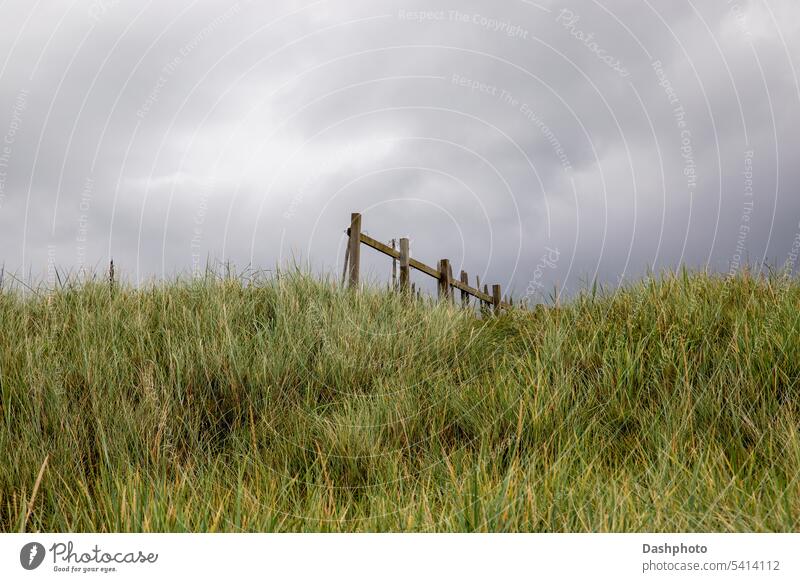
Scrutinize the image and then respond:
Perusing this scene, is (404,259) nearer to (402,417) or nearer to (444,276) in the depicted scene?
(444,276)

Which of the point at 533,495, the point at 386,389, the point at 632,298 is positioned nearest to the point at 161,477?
the point at 386,389

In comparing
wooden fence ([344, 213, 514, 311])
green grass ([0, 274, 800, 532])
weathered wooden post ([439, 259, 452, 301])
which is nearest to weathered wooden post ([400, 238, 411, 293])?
wooden fence ([344, 213, 514, 311])

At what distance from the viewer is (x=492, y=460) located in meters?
3.06

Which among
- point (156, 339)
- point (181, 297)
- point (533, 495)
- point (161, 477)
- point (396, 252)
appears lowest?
point (161, 477)
